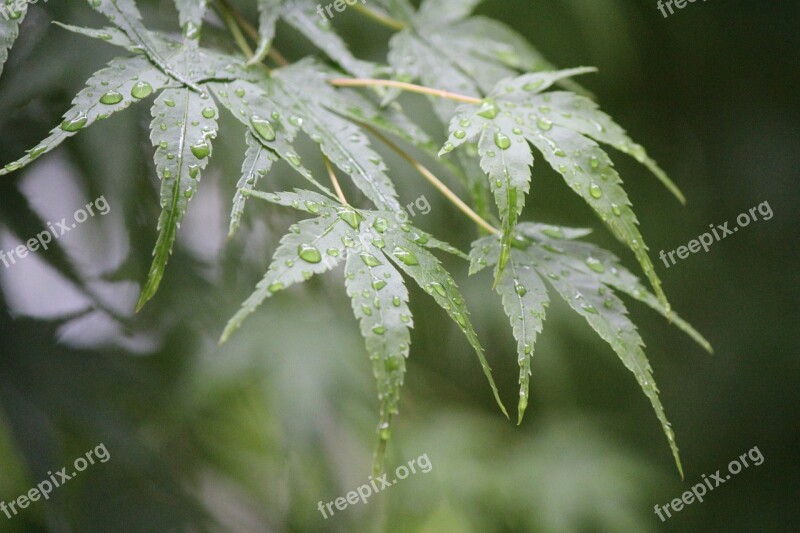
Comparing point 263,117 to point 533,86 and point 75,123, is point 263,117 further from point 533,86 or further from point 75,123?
point 533,86

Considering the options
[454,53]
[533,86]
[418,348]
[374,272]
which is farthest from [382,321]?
[418,348]

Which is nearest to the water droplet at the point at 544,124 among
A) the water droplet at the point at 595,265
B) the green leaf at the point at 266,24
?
the water droplet at the point at 595,265

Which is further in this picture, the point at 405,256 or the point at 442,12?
the point at 442,12

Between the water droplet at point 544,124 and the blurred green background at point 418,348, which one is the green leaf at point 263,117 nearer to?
the water droplet at point 544,124

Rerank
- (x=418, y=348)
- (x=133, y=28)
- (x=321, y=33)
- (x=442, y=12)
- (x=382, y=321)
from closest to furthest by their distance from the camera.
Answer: (x=382, y=321), (x=133, y=28), (x=321, y=33), (x=442, y=12), (x=418, y=348)

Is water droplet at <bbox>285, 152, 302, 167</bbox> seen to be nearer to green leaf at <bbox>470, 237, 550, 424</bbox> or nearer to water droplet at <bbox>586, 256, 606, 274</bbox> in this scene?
green leaf at <bbox>470, 237, 550, 424</bbox>

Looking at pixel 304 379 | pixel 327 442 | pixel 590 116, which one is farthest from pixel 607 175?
pixel 327 442

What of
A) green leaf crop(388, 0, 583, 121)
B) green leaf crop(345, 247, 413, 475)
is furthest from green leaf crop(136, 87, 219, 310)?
green leaf crop(388, 0, 583, 121)
